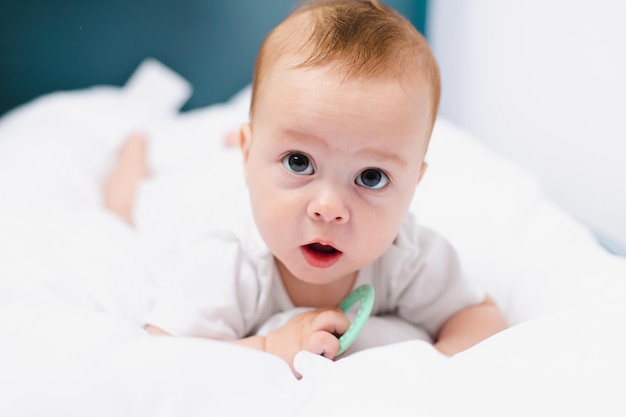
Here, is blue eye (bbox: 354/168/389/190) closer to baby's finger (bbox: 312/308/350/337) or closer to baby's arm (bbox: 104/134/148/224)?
baby's finger (bbox: 312/308/350/337)

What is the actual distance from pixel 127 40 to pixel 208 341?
5.65 feet

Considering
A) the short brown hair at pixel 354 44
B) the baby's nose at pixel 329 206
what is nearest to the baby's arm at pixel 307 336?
the baby's nose at pixel 329 206

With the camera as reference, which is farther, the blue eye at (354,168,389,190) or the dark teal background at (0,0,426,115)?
the dark teal background at (0,0,426,115)

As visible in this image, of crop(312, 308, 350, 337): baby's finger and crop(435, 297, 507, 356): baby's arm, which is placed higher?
crop(312, 308, 350, 337): baby's finger

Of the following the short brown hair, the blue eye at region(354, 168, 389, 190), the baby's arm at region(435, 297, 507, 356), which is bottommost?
the baby's arm at region(435, 297, 507, 356)

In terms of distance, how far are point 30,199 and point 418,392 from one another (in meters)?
0.93

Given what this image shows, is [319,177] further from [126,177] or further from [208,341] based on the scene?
[126,177]

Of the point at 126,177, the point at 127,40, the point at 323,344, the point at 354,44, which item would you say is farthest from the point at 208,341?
the point at 127,40

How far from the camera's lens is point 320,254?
775 millimetres

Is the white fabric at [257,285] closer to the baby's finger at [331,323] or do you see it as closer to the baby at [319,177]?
the baby at [319,177]

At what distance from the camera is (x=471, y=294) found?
941 millimetres

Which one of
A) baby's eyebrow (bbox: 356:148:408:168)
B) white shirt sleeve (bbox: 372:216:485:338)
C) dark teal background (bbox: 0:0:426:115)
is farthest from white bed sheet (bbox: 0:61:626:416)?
dark teal background (bbox: 0:0:426:115)

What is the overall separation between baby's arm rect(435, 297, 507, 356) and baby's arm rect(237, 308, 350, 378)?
16 cm

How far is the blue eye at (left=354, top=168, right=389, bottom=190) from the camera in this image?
0.73 metres
